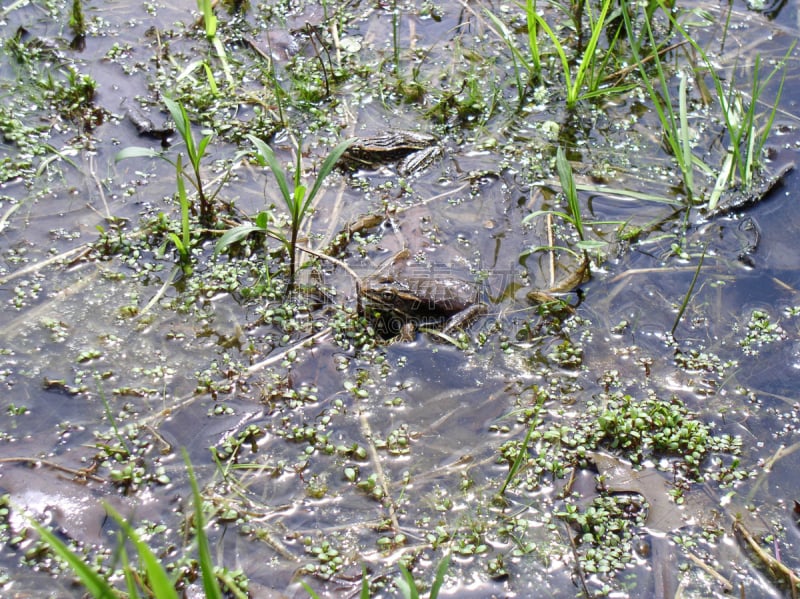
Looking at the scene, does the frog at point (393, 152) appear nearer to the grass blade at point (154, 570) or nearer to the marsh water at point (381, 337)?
the marsh water at point (381, 337)

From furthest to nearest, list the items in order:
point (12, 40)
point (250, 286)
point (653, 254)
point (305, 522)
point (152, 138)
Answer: point (12, 40), point (152, 138), point (653, 254), point (250, 286), point (305, 522)

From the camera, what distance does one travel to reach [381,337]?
3.95 meters

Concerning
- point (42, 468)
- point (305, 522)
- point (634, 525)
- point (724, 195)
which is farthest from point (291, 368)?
point (724, 195)

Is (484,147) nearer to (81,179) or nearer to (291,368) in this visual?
(291,368)

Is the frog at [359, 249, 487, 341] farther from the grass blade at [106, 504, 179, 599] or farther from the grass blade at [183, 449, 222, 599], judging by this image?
the grass blade at [106, 504, 179, 599]

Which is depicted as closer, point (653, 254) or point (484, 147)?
point (653, 254)

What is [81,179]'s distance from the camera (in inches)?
183

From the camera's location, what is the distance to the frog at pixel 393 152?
4.77 meters

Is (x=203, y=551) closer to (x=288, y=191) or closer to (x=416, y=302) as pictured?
(x=416, y=302)

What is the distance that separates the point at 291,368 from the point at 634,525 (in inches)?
71.0

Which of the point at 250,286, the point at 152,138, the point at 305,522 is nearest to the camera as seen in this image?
the point at 305,522

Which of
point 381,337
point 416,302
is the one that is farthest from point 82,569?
point 416,302

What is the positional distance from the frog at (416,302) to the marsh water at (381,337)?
95 millimetres

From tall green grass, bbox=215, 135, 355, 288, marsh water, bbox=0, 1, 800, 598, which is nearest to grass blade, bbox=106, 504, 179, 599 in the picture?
marsh water, bbox=0, 1, 800, 598
